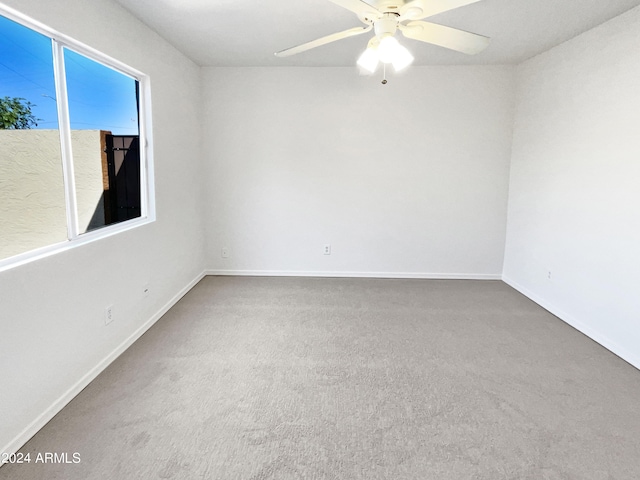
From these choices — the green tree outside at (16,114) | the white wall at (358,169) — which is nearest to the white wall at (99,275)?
the green tree outside at (16,114)

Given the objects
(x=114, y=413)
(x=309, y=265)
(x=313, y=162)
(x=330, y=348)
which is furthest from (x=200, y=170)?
(x=114, y=413)

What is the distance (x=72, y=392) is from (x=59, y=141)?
143 cm

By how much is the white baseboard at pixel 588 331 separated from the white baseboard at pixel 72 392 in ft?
11.7

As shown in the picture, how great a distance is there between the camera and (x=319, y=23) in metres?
2.91

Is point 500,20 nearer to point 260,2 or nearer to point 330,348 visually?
point 260,2

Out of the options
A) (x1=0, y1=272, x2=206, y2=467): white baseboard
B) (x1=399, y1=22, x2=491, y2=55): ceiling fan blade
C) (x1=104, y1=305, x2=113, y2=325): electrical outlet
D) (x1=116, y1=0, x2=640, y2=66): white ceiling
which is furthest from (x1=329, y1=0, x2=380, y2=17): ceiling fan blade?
(x1=0, y1=272, x2=206, y2=467): white baseboard

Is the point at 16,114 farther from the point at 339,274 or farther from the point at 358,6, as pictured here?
the point at 339,274

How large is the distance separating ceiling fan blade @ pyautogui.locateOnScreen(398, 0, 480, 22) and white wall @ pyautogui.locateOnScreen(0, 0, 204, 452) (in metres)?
1.80

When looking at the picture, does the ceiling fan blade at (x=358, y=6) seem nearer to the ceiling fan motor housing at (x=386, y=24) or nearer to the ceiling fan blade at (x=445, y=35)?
the ceiling fan motor housing at (x=386, y=24)

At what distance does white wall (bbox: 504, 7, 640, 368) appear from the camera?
274 centimetres

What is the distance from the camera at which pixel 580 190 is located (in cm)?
325

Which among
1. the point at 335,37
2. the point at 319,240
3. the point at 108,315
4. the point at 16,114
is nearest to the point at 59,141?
the point at 16,114

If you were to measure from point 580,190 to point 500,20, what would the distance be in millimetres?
1529

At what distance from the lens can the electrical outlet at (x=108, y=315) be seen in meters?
2.55
